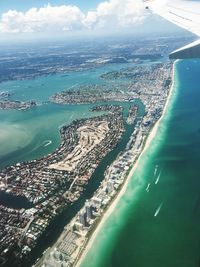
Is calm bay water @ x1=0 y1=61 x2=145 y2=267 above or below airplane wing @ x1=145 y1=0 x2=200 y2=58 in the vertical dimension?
below

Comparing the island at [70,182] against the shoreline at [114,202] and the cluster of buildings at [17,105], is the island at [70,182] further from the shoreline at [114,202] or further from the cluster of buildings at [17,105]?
the cluster of buildings at [17,105]

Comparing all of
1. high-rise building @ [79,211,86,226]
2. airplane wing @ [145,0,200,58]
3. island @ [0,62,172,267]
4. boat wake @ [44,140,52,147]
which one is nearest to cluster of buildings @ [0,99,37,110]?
island @ [0,62,172,267]

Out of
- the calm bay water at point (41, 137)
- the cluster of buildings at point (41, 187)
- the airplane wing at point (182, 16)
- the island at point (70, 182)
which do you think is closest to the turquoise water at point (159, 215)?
the island at point (70, 182)

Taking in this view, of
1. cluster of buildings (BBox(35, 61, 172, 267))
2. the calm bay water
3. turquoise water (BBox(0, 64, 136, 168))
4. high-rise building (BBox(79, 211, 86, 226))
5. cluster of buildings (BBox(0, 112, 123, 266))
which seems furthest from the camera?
turquoise water (BBox(0, 64, 136, 168))

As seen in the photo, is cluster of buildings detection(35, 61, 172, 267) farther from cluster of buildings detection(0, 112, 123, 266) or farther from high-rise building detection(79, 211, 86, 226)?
cluster of buildings detection(0, 112, 123, 266)

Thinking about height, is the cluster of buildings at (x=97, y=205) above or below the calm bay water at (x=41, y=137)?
above

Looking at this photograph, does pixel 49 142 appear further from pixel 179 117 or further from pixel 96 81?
pixel 96 81
